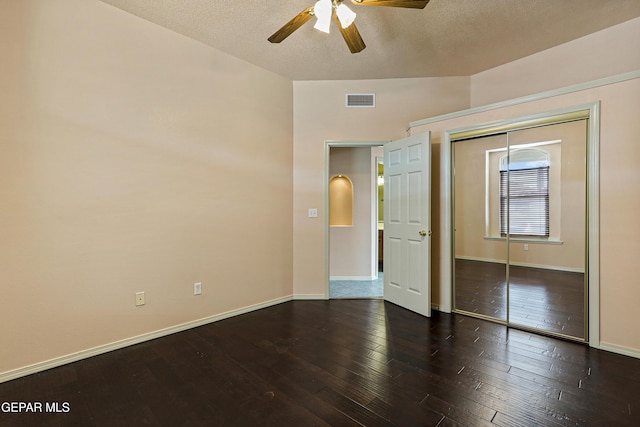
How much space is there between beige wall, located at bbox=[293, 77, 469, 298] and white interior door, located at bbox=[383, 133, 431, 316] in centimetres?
46

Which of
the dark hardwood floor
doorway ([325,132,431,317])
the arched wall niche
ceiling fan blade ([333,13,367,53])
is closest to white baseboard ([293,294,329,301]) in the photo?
doorway ([325,132,431,317])

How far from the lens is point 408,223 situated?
3383mm

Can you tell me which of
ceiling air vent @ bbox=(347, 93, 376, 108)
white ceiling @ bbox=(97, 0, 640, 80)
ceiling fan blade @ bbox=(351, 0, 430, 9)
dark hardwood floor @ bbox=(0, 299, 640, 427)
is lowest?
dark hardwood floor @ bbox=(0, 299, 640, 427)

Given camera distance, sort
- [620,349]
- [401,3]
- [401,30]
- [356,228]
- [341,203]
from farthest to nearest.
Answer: [341,203], [356,228], [401,30], [620,349], [401,3]

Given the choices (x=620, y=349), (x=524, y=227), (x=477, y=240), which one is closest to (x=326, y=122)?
(x=477, y=240)

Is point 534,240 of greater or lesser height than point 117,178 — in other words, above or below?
below

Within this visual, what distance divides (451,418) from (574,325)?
1857 millimetres

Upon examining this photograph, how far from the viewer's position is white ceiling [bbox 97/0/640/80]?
240cm

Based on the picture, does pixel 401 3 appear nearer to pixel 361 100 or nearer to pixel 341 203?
pixel 361 100

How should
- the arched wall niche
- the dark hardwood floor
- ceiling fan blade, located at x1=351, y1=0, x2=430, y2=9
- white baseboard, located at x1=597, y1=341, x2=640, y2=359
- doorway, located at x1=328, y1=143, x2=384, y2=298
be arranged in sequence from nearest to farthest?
1. the dark hardwood floor
2. ceiling fan blade, located at x1=351, y1=0, x2=430, y2=9
3. white baseboard, located at x1=597, y1=341, x2=640, y2=359
4. doorway, located at x1=328, y1=143, x2=384, y2=298
5. the arched wall niche

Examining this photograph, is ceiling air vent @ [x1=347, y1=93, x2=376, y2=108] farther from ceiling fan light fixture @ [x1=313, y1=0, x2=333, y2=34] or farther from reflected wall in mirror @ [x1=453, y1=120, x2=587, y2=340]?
ceiling fan light fixture @ [x1=313, y1=0, x2=333, y2=34]

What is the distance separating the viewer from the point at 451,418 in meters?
1.59

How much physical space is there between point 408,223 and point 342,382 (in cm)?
199

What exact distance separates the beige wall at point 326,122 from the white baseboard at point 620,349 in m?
2.72
